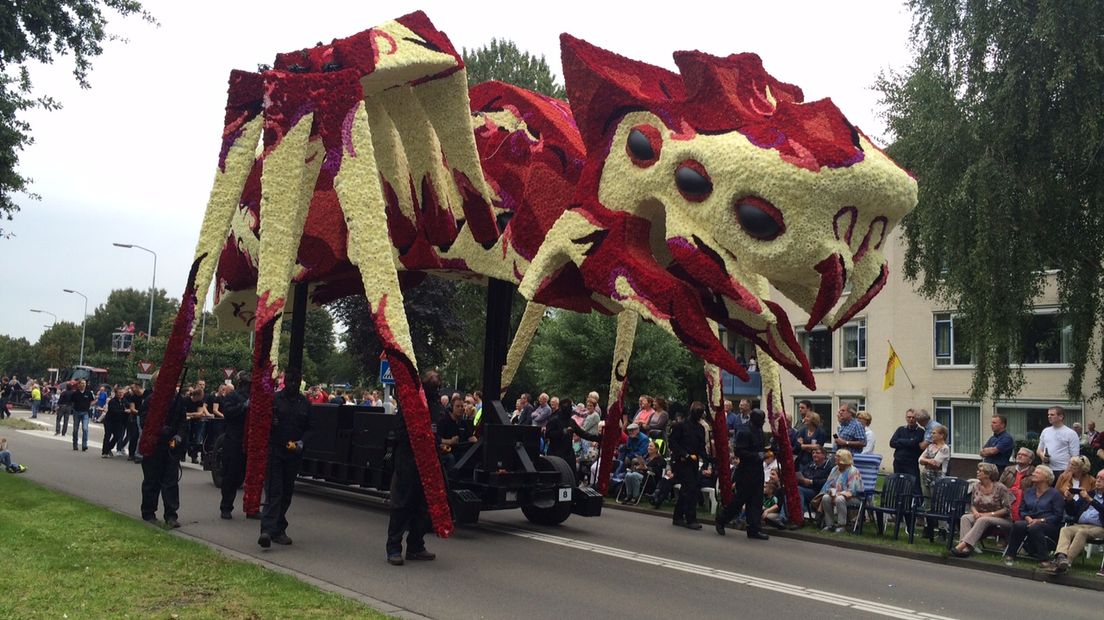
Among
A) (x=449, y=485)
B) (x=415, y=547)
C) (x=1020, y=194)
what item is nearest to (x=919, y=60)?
(x=1020, y=194)

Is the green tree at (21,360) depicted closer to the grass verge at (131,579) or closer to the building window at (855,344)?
the building window at (855,344)

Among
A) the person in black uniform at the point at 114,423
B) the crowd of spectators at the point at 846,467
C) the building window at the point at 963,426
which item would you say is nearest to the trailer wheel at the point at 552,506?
the crowd of spectators at the point at 846,467

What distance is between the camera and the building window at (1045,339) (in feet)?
59.9

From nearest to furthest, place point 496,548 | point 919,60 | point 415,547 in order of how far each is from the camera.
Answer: point 415,547, point 496,548, point 919,60

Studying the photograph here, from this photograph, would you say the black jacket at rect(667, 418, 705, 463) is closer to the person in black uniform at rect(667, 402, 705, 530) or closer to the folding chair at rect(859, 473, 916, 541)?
the person in black uniform at rect(667, 402, 705, 530)

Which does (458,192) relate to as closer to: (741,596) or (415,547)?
(415,547)

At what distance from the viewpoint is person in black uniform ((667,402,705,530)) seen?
13.2 meters

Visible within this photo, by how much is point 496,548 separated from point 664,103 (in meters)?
5.48

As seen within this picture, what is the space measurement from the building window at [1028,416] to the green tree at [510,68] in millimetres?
19097

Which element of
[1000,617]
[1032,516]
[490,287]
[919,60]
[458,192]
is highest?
[919,60]

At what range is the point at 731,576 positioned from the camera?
31.5ft

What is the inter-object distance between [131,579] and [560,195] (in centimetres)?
699

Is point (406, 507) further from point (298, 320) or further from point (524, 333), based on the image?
point (298, 320)

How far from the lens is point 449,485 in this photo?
1164 centimetres
